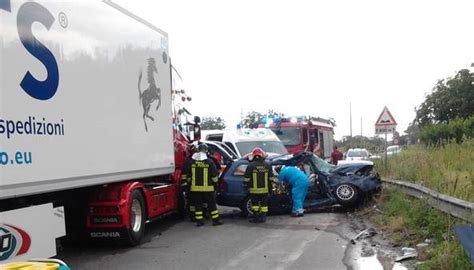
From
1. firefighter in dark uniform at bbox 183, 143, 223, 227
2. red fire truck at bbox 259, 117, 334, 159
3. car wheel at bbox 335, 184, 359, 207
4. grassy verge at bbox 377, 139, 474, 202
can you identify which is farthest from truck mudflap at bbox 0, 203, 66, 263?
red fire truck at bbox 259, 117, 334, 159

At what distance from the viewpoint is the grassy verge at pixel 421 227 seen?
6062mm

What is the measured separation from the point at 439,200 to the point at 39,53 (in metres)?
5.85

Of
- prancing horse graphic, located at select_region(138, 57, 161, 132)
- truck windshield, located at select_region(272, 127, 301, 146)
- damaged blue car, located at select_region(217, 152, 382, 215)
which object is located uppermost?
prancing horse graphic, located at select_region(138, 57, 161, 132)

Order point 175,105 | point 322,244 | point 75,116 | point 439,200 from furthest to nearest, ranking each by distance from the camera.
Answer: point 175,105
point 322,244
point 439,200
point 75,116

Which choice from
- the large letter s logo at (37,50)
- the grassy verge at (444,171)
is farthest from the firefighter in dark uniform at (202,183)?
the large letter s logo at (37,50)

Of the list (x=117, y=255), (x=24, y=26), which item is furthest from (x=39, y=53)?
(x=117, y=255)

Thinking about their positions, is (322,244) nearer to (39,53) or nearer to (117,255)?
(117,255)

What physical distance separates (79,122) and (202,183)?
175 inches

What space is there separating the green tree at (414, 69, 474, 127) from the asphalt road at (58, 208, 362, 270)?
43418 mm

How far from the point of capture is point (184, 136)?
1227 cm

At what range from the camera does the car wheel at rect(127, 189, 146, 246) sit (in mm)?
8508

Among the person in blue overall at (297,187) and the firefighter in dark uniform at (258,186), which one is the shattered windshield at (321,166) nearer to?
the person in blue overall at (297,187)

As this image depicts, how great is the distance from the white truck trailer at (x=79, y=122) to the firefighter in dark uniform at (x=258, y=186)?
175 cm

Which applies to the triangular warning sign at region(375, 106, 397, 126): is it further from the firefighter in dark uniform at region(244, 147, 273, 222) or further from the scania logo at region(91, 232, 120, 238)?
the scania logo at region(91, 232, 120, 238)
